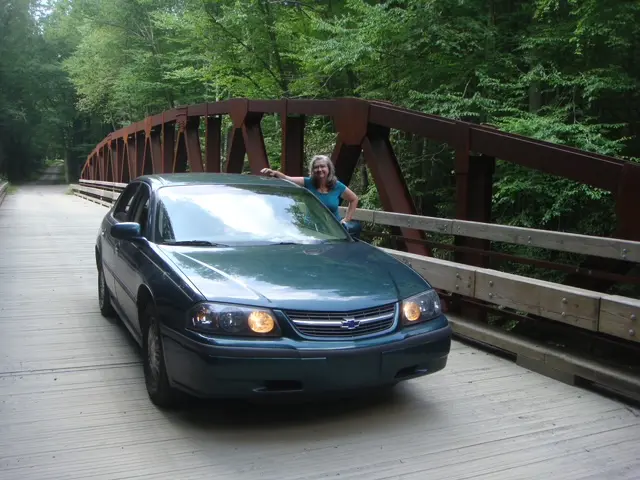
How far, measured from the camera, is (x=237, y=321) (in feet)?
12.3

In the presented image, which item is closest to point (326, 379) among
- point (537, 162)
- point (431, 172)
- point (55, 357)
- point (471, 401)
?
point (471, 401)

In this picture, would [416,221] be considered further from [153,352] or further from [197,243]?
[153,352]

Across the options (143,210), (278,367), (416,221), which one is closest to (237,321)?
(278,367)

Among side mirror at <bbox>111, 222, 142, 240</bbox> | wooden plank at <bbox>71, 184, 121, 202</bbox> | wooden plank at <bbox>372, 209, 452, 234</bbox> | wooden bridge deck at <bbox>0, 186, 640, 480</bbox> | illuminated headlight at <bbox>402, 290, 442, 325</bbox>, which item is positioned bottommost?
wooden plank at <bbox>71, 184, 121, 202</bbox>

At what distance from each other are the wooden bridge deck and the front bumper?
33cm

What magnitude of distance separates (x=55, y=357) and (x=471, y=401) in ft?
10.8

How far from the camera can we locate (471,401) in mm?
4551

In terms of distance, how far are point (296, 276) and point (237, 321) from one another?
57 centimetres

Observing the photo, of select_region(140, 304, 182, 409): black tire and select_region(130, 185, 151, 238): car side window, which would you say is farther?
select_region(130, 185, 151, 238): car side window

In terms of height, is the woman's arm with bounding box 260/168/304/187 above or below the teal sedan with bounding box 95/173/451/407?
above

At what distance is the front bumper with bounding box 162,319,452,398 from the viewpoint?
3660mm

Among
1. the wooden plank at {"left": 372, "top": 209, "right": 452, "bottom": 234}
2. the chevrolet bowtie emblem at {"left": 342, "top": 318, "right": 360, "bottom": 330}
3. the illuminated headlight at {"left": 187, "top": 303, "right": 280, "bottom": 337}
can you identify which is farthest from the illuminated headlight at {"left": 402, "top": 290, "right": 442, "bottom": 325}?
the wooden plank at {"left": 372, "top": 209, "right": 452, "bottom": 234}

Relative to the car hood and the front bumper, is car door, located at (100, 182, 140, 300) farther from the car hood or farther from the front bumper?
the front bumper

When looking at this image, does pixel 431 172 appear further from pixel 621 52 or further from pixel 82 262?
pixel 82 262
